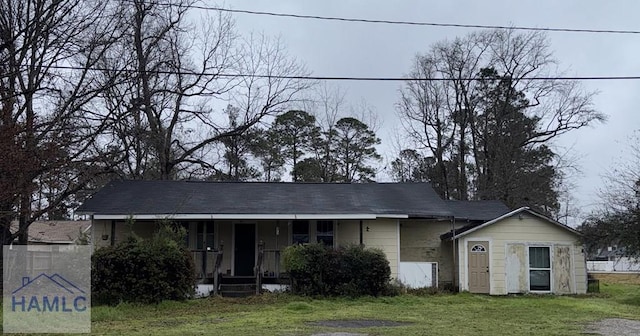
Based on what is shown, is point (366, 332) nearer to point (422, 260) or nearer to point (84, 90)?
point (422, 260)

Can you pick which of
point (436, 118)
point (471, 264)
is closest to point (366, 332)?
point (471, 264)

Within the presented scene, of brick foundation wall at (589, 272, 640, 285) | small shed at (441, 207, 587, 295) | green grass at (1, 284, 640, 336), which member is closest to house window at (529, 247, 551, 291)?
small shed at (441, 207, 587, 295)

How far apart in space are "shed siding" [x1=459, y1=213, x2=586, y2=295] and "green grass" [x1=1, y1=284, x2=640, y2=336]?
1.22m

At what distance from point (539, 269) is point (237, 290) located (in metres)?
10.4

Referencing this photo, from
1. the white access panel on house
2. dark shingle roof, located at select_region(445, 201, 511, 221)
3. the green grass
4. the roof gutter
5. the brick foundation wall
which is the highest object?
dark shingle roof, located at select_region(445, 201, 511, 221)

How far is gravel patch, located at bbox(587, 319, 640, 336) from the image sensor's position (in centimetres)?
1200

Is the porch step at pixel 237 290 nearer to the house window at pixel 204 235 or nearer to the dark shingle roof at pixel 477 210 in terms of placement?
the house window at pixel 204 235

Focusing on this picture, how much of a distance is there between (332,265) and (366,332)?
738 centimetres

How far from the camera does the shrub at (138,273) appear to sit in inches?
685

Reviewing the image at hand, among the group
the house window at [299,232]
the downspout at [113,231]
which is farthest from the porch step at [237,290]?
the downspout at [113,231]

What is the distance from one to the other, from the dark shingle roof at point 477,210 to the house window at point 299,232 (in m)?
5.61

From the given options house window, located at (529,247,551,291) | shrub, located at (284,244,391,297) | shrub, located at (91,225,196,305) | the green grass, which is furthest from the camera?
house window, located at (529,247,551,291)

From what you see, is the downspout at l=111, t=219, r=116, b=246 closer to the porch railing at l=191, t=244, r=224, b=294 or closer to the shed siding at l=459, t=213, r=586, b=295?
the porch railing at l=191, t=244, r=224, b=294

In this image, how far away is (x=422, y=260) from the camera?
77.5 feet
